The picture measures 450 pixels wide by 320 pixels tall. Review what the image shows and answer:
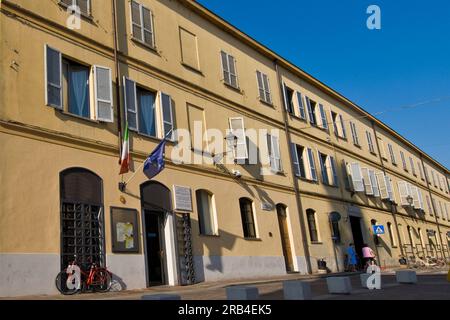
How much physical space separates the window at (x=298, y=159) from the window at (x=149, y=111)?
27.7 ft

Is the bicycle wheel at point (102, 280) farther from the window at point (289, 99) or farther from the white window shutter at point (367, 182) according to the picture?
the white window shutter at point (367, 182)

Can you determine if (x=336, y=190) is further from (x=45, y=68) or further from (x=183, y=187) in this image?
(x=45, y=68)

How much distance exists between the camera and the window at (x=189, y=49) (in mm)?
17173

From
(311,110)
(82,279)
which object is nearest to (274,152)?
(311,110)

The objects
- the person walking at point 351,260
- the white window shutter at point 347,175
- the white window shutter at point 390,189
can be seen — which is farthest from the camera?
the white window shutter at point 390,189

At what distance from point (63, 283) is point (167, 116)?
655 cm

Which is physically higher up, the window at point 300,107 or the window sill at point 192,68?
the window at point 300,107

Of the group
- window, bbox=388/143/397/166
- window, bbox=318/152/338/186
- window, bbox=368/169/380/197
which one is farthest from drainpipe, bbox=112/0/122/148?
window, bbox=388/143/397/166

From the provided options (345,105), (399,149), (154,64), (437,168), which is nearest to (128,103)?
(154,64)

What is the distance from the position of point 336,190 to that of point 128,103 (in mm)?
15140

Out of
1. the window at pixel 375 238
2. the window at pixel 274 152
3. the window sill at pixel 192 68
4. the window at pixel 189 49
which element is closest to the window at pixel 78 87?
the window sill at pixel 192 68

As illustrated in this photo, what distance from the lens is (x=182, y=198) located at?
14.7 m

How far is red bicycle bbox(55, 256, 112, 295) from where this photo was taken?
420 inches

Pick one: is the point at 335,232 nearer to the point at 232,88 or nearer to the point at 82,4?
the point at 232,88
